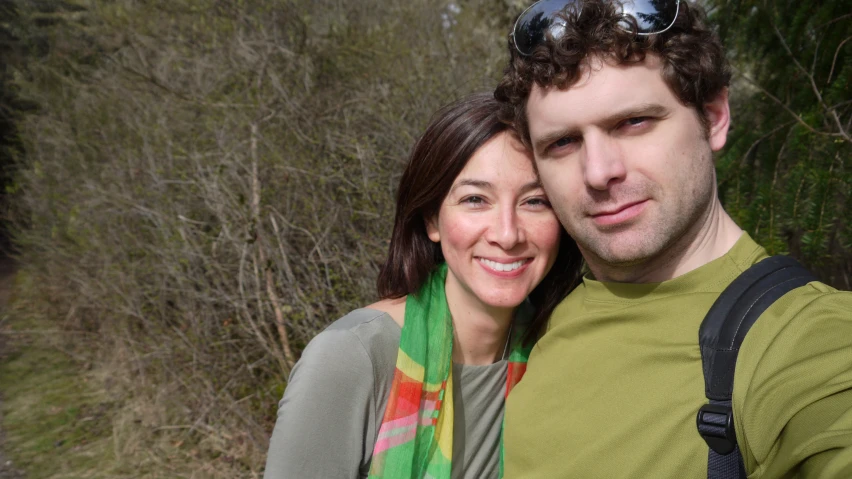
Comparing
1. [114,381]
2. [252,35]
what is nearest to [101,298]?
[114,381]

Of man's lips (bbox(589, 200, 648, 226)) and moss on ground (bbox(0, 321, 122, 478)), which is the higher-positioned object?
man's lips (bbox(589, 200, 648, 226))

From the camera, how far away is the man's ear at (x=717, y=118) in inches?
63.8

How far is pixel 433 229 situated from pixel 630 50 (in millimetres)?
945

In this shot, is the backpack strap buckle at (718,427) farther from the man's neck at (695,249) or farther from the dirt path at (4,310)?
the dirt path at (4,310)

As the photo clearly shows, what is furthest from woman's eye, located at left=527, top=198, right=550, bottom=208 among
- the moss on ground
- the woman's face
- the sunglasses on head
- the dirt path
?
the dirt path

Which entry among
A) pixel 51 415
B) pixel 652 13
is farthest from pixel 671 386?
pixel 51 415

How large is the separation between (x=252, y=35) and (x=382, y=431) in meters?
4.52

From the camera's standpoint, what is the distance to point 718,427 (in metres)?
1.15

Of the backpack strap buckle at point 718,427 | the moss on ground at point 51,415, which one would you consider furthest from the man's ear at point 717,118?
the moss on ground at point 51,415

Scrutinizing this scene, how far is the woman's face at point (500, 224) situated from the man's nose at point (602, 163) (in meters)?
0.34

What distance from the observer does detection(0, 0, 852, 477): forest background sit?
180 inches

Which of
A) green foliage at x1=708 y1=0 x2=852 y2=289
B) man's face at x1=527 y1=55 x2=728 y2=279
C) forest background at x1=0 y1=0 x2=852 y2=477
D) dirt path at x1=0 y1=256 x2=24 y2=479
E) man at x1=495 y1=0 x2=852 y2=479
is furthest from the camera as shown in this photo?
dirt path at x1=0 y1=256 x2=24 y2=479

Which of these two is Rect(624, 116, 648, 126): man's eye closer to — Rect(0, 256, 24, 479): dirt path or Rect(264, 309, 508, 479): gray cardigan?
Rect(264, 309, 508, 479): gray cardigan

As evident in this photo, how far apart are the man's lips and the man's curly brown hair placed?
0.31 metres
